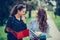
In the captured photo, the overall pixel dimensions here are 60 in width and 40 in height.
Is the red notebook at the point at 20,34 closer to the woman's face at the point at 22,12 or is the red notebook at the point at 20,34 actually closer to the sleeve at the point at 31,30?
the sleeve at the point at 31,30

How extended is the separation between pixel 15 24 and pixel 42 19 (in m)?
0.27

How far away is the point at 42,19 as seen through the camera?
2068 mm

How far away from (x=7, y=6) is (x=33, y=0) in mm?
263

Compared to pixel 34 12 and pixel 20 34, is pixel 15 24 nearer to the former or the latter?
pixel 20 34

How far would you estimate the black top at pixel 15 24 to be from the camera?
Result: 79.2 inches

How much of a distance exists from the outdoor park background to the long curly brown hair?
0.13 feet

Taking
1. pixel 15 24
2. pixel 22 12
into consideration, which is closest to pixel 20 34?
pixel 15 24

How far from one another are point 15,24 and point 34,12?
0.22 m

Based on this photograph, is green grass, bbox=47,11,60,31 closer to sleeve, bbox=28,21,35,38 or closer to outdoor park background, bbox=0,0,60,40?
outdoor park background, bbox=0,0,60,40

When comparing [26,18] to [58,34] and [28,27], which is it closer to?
[28,27]

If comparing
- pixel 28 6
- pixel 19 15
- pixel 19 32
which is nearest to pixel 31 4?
pixel 28 6

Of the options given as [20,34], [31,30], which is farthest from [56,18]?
[20,34]

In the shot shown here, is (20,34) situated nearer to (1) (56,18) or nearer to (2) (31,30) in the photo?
(2) (31,30)

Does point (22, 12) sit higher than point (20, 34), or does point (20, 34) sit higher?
point (22, 12)
